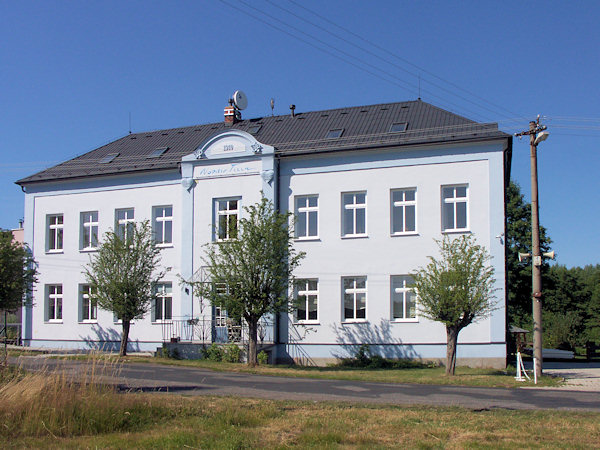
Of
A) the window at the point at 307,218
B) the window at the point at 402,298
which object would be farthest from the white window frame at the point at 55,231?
the window at the point at 402,298

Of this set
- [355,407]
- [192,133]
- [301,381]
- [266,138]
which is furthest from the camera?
[192,133]

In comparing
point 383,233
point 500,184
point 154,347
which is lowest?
point 154,347

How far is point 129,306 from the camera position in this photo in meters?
25.6

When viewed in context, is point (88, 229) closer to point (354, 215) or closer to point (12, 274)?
point (12, 274)

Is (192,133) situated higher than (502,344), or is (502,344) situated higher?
(192,133)

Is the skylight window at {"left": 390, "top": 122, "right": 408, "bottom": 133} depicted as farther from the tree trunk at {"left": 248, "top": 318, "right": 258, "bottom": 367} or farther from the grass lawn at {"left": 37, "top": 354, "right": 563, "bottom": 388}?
the tree trunk at {"left": 248, "top": 318, "right": 258, "bottom": 367}

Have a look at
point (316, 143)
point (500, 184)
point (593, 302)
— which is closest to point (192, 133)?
point (316, 143)

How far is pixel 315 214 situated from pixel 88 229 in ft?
37.9

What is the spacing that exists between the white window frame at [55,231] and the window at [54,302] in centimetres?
184

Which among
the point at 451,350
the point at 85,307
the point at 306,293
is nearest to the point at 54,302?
the point at 85,307

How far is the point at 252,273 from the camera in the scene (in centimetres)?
2256

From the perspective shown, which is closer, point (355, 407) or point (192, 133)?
point (355, 407)

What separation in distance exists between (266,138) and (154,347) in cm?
1068

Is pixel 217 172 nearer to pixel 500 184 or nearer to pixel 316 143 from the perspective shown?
pixel 316 143
